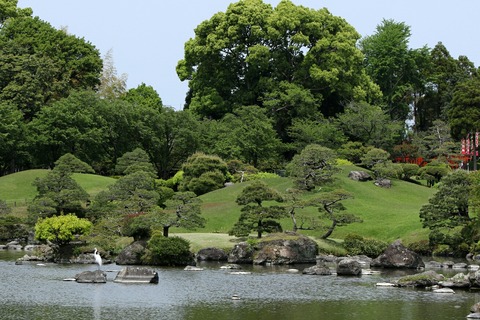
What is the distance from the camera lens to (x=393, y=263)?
51.1 m

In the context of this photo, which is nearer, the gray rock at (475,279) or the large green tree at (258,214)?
the gray rock at (475,279)

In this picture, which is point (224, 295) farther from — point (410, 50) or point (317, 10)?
point (410, 50)

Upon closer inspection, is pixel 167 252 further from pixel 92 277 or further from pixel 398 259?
pixel 398 259

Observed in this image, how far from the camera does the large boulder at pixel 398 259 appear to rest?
50656 millimetres

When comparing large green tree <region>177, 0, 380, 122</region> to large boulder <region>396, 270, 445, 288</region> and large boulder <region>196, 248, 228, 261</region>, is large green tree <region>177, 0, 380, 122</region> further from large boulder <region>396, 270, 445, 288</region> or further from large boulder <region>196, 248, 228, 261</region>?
large boulder <region>396, 270, 445, 288</region>

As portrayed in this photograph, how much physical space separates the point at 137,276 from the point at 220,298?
6.37m

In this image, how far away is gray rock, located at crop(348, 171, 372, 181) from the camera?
7626cm

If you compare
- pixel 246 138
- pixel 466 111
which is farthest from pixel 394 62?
pixel 246 138

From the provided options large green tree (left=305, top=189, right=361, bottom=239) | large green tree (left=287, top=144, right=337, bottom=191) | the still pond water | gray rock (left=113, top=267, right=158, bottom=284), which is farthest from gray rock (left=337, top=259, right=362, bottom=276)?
large green tree (left=287, top=144, right=337, bottom=191)

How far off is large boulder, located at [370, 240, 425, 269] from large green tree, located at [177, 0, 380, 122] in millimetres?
41472

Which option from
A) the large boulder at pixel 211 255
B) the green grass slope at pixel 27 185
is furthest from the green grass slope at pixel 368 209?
the green grass slope at pixel 27 185

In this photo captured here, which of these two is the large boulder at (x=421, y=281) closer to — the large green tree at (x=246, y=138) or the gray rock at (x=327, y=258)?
the gray rock at (x=327, y=258)

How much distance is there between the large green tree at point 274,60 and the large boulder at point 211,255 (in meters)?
39.6

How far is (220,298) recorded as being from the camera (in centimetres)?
3712
